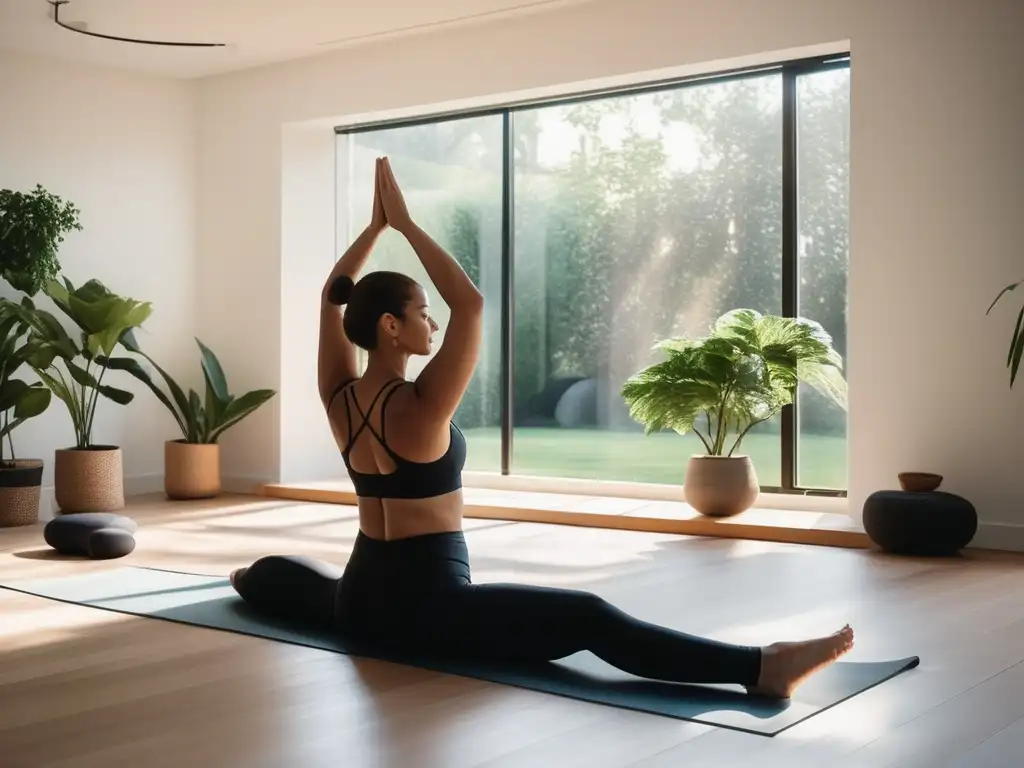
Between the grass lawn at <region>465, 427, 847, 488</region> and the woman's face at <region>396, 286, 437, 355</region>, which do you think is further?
the grass lawn at <region>465, 427, 847, 488</region>

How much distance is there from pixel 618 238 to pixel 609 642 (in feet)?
14.3

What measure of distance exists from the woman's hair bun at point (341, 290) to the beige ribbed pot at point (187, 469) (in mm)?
4154

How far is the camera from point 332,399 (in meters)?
3.20

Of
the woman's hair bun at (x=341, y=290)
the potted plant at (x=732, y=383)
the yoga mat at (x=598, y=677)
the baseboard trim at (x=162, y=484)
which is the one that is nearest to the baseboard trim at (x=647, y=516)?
the potted plant at (x=732, y=383)

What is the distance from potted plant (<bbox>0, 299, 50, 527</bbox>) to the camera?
19.4 ft

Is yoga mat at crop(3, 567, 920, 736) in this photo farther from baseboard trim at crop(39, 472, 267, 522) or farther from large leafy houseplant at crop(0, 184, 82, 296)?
baseboard trim at crop(39, 472, 267, 522)

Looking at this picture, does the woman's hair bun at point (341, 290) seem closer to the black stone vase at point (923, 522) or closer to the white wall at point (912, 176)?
the black stone vase at point (923, 522)

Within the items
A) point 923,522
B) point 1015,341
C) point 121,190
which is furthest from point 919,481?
point 121,190

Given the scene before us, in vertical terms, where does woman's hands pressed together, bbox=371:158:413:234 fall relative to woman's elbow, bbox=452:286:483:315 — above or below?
above

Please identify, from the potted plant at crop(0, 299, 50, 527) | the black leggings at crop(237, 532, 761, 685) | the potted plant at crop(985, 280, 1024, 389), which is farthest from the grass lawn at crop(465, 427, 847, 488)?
the black leggings at crop(237, 532, 761, 685)

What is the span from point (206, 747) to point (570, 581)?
2.12 m

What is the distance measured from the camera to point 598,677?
2.95 meters

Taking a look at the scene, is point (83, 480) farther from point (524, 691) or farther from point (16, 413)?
point (524, 691)

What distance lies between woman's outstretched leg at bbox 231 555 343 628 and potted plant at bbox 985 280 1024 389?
259 cm
